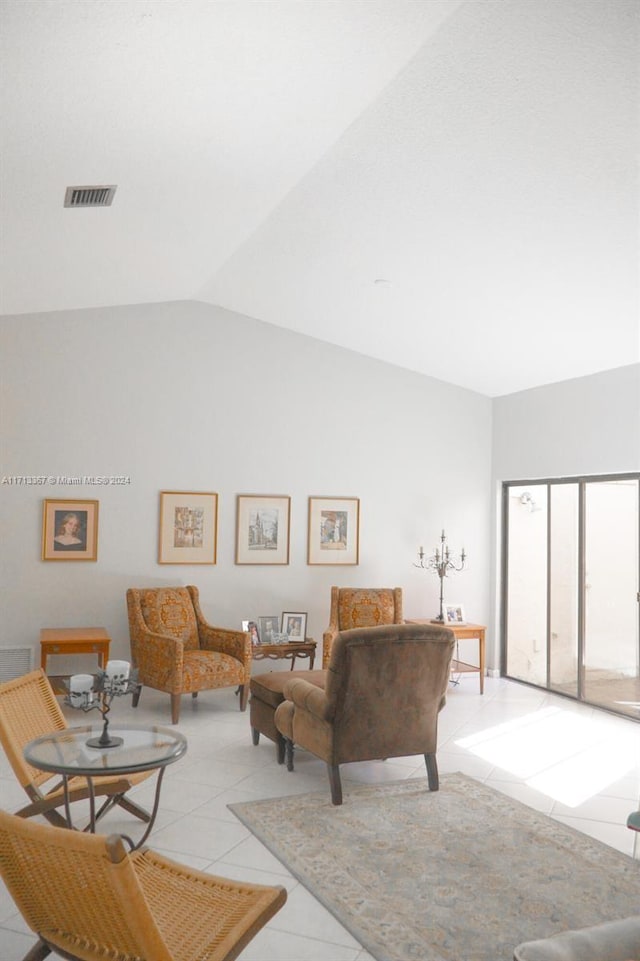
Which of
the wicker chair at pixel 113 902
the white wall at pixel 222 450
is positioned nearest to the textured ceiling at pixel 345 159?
the white wall at pixel 222 450

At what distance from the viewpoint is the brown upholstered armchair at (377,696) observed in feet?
14.8

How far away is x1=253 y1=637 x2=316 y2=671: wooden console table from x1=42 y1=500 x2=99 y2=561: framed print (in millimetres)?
1702

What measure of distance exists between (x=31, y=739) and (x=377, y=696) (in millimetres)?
1835

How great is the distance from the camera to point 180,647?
649cm

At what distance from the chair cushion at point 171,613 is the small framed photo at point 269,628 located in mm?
666

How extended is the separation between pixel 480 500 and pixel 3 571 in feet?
15.9

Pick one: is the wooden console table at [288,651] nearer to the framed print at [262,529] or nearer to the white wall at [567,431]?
the framed print at [262,529]

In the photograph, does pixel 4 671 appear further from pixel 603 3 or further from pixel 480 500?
pixel 603 3

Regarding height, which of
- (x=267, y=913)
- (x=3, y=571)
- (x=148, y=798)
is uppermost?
(x=3, y=571)

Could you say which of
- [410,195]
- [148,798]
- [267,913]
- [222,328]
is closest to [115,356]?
[222,328]

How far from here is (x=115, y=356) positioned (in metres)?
7.55

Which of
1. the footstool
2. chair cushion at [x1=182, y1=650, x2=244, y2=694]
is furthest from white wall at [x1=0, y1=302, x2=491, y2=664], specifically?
the footstool

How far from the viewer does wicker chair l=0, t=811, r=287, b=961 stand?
2.00 m

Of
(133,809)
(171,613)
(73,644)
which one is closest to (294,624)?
(171,613)
